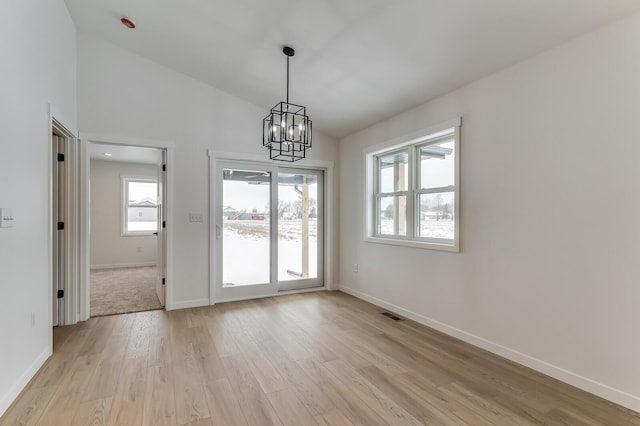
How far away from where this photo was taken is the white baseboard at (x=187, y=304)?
4.10m

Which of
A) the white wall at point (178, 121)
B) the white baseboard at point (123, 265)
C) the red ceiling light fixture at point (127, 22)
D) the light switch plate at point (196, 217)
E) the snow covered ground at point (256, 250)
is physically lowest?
the white baseboard at point (123, 265)

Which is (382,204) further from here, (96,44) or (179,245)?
(96,44)

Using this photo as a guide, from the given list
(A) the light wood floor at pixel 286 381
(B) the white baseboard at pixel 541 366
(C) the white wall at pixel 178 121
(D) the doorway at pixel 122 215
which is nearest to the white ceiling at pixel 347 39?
(C) the white wall at pixel 178 121

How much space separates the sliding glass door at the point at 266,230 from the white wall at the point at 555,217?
2.24 metres

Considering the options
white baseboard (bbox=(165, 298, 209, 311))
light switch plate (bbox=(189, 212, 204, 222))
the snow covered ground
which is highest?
light switch plate (bbox=(189, 212, 204, 222))

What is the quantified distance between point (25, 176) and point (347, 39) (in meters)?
2.84

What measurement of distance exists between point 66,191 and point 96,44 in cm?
182

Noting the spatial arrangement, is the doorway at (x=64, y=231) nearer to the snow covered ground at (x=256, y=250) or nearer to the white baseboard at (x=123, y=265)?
the snow covered ground at (x=256, y=250)

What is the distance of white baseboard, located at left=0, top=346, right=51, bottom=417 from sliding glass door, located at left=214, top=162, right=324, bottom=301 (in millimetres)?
2019

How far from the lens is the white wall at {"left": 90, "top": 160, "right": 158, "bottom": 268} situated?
24.0 ft

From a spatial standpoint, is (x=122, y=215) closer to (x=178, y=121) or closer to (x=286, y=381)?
(x=178, y=121)

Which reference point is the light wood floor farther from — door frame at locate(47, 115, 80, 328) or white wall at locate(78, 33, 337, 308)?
white wall at locate(78, 33, 337, 308)

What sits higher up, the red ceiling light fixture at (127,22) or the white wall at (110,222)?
the red ceiling light fixture at (127,22)

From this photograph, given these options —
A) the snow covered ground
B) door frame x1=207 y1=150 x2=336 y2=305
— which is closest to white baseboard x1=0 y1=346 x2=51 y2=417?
door frame x1=207 y1=150 x2=336 y2=305
